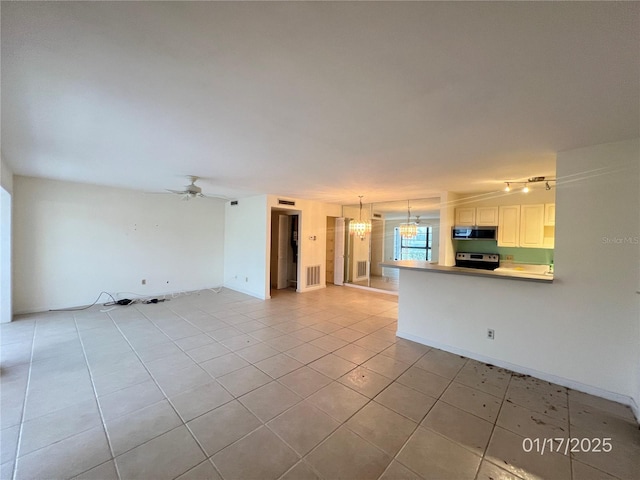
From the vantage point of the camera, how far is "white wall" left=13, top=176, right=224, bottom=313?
456 cm

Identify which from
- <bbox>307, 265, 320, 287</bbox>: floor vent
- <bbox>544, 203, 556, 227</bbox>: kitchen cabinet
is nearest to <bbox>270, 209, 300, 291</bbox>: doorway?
<bbox>307, 265, 320, 287</bbox>: floor vent

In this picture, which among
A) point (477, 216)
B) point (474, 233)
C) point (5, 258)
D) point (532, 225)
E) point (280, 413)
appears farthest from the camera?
point (477, 216)

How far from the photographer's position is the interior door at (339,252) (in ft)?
25.2

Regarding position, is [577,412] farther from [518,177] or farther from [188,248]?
[188,248]

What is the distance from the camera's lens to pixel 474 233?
5168mm

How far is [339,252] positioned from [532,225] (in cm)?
462

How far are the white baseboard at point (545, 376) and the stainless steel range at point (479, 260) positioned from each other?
2.75m

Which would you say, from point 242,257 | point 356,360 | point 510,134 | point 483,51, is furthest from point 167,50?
point 242,257

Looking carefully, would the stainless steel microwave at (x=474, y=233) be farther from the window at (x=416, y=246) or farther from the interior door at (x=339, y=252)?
the interior door at (x=339, y=252)

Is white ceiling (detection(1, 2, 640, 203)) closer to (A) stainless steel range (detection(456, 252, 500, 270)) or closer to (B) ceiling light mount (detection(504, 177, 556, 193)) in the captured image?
(B) ceiling light mount (detection(504, 177, 556, 193))

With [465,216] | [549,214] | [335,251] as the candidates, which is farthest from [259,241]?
[549,214]

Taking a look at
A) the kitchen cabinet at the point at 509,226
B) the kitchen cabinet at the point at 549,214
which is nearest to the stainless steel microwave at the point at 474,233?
the kitchen cabinet at the point at 509,226

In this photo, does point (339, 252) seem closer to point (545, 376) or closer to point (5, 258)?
point (545, 376)

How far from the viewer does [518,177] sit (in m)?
3.77
